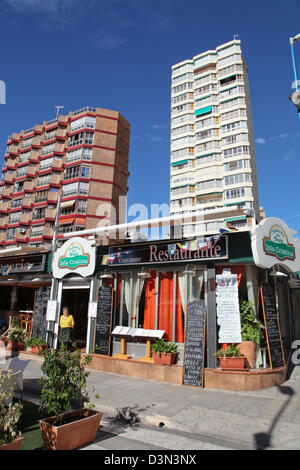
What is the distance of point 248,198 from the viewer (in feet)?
158

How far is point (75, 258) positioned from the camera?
41.1 ft

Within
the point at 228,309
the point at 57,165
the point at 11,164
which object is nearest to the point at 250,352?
the point at 228,309

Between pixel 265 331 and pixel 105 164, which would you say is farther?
pixel 105 164

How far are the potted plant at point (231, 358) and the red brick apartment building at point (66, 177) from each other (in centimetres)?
3853

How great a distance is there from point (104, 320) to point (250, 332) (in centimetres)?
512

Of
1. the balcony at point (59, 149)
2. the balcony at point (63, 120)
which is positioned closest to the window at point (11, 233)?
the balcony at point (59, 149)

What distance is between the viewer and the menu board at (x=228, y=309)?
8.68 meters

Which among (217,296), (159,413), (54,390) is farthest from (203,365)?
(54,390)

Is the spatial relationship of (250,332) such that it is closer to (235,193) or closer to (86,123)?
(235,193)

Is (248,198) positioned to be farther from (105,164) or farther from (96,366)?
(96,366)

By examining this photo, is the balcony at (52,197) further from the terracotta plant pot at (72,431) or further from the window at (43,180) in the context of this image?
the terracotta plant pot at (72,431)

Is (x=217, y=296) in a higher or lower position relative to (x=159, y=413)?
higher

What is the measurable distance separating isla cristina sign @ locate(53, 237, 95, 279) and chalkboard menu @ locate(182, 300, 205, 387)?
14.7 feet

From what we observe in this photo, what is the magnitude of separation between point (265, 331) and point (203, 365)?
81.8 inches
